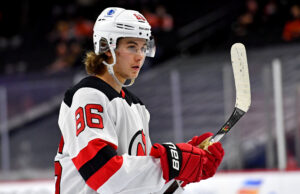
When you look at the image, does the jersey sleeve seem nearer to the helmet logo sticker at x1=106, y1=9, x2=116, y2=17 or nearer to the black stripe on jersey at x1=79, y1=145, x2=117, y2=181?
the black stripe on jersey at x1=79, y1=145, x2=117, y2=181

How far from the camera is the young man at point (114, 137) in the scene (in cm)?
186

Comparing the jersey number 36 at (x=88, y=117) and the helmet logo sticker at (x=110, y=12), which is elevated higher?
the helmet logo sticker at (x=110, y=12)

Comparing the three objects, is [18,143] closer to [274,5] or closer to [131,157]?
[131,157]

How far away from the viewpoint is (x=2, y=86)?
543 cm

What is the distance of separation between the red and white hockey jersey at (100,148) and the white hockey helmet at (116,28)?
0.45ft

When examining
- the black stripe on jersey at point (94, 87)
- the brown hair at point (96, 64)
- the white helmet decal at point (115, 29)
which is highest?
the white helmet decal at point (115, 29)

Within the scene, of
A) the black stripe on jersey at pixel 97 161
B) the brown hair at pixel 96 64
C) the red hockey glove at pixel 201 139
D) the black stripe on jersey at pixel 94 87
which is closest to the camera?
the black stripe on jersey at pixel 97 161

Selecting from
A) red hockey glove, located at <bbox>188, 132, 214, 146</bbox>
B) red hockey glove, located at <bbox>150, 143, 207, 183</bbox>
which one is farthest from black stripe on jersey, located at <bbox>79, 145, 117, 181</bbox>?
red hockey glove, located at <bbox>188, 132, 214, 146</bbox>

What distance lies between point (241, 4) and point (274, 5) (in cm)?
79

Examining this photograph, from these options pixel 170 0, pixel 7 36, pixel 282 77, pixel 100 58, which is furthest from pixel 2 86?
pixel 7 36

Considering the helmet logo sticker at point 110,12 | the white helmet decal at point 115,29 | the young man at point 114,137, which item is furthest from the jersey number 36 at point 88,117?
the helmet logo sticker at point 110,12

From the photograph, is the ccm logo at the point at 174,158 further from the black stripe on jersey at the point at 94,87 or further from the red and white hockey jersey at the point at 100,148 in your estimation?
the black stripe on jersey at the point at 94,87

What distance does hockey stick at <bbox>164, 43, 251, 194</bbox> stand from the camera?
212 cm

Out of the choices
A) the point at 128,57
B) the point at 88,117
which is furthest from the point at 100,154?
the point at 128,57
